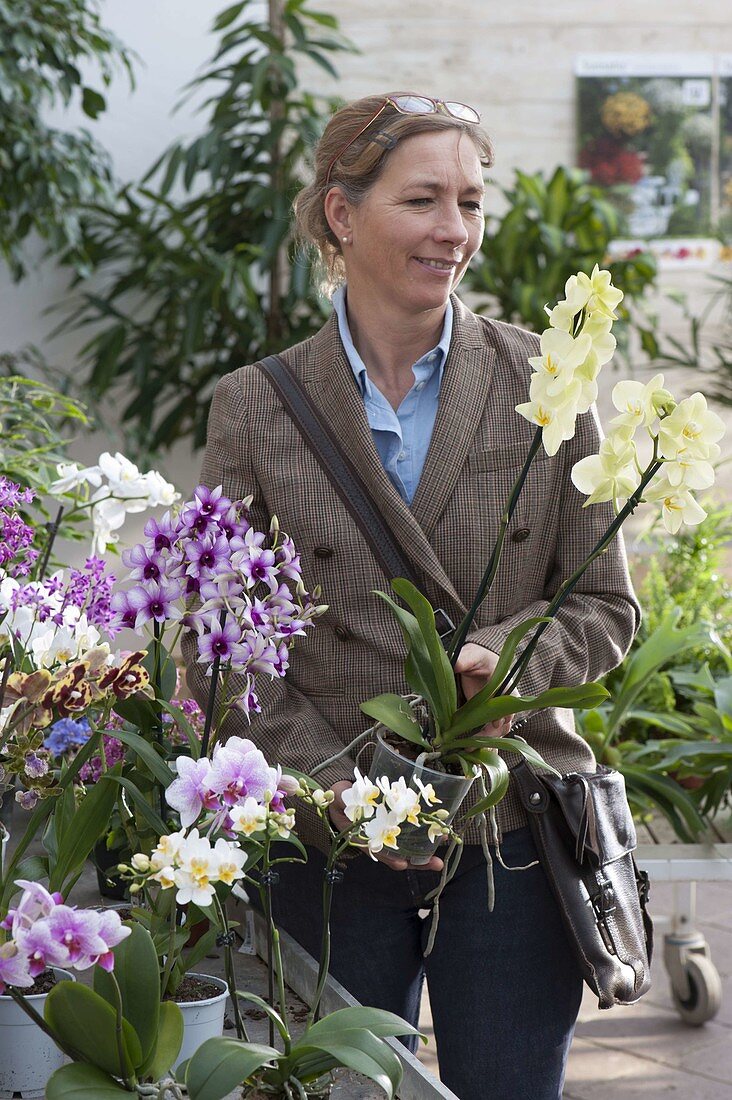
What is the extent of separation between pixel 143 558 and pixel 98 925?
0.31 meters

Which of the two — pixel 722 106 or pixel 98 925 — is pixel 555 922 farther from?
pixel 722 106

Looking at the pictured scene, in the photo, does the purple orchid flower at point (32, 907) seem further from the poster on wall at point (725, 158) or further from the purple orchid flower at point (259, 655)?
the poster on wall at point (725, 158)

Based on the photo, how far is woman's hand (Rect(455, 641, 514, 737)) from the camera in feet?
4.09

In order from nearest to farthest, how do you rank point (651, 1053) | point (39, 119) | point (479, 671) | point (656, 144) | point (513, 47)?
point (479, 671) < point (651, 1053) < point (39, 119) < point (513, 47) < point (656, 144)

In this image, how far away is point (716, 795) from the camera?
255 cm

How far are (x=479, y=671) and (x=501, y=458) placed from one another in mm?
332

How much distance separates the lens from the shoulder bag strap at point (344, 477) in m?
1.46

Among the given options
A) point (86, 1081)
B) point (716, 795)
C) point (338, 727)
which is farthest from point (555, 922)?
point (716, 795)

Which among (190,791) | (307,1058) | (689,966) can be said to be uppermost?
(190,791)

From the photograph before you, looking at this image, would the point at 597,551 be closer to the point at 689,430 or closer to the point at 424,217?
the point at 689,430

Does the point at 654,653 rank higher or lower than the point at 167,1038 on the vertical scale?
lower

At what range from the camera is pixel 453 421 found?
1481 millimetres

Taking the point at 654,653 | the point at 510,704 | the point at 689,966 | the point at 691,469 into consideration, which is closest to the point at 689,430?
the point at 691,469

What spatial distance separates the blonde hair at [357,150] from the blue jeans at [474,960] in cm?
76
